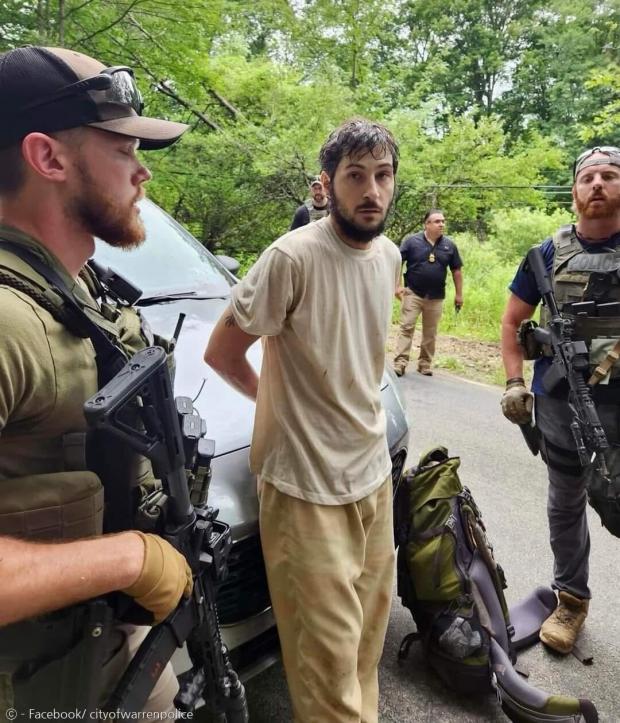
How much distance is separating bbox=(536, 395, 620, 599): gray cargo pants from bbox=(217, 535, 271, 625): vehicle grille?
1.40 meters

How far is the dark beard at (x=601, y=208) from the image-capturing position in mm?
2189

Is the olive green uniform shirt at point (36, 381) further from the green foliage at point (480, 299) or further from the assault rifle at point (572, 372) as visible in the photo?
the green foliage at point (480, 299)

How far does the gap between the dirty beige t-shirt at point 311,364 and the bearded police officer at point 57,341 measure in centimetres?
45

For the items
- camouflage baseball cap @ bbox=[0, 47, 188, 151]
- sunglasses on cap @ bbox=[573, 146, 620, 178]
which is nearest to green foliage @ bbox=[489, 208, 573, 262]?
sunglasses on cap @ bbox=[573, 146, 620, 178]

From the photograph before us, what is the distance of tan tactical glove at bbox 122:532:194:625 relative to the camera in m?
1.04

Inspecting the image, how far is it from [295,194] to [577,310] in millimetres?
8063

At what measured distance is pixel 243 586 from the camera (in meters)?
1.71

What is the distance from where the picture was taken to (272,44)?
1345 centimetres

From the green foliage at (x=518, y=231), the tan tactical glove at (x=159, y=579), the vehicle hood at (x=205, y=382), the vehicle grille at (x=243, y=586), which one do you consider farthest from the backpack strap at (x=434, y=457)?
the green foliage at (x=518, y=231)

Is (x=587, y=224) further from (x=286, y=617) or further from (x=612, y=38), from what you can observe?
(x=612, y=38)

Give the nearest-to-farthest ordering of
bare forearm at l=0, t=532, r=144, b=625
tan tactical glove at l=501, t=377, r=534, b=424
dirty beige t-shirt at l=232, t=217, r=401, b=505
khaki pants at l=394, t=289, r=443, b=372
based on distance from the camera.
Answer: bare forearm at l=0, t=532, r=144, b=625 < dirty beige t-shirt at l=232, t=217, r=401, b=505 < tan tactical glove at l=501, t=377, r=534, b=424 < khaki pants at l=394, t=289, r=443, b=372

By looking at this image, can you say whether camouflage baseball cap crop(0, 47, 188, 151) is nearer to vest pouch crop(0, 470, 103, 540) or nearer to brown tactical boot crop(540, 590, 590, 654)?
vest pouch crop(0, 470, 103, 540)

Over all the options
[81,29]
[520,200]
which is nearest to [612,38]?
[520,200]

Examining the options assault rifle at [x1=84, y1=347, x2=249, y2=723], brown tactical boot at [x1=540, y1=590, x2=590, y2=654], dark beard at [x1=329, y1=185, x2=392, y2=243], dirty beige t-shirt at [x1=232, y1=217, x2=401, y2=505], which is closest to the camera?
assault rifle at [x1=84, y1=347, x2=249, y2=723]
